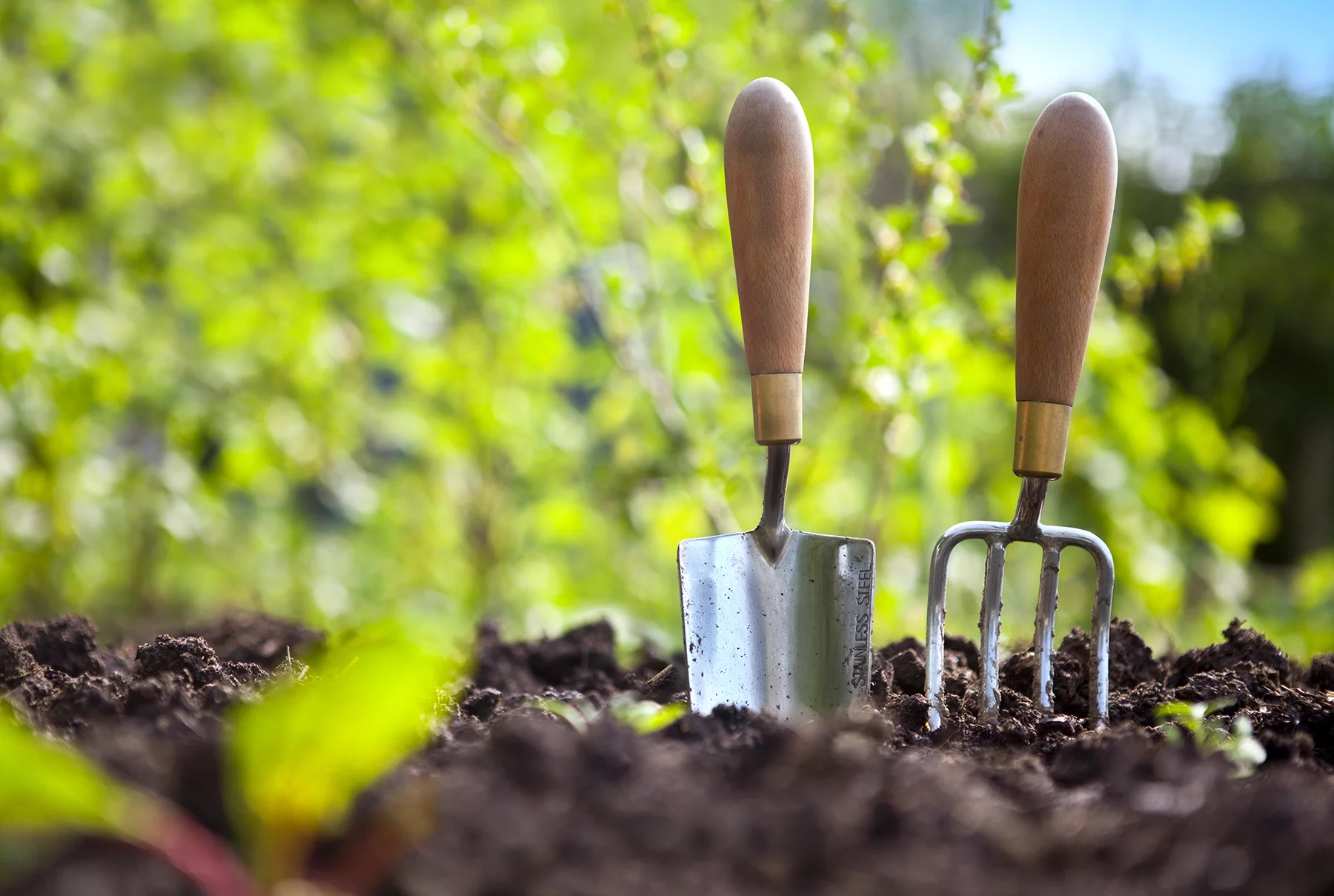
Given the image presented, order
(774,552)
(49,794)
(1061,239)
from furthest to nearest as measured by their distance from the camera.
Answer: (774,552) < (1061,239) < (49,794)

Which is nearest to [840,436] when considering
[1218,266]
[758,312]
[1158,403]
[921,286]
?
[921,286]

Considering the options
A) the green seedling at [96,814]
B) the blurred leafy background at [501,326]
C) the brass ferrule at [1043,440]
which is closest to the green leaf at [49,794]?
the green seedling at [96,814]

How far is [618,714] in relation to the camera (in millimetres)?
599

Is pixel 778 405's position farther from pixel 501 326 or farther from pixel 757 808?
pixel 501 326

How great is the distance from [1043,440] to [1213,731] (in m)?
0.23

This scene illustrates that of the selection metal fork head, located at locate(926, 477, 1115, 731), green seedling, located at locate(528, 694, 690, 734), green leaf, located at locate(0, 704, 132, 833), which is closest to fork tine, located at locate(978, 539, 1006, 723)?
metal fork head, located at locate(926, 477, 1115, 731)

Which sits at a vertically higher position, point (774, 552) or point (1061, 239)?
point (1061, 239)

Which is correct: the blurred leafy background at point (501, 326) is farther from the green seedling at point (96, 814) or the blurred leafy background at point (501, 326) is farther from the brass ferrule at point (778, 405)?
the green seedling at point (96, 814)

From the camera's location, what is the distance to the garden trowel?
0.77 metres

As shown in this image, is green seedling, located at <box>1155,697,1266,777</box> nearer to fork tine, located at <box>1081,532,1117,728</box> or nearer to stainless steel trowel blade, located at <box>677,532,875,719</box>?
fork tine, located at <box>1081,532,1117,728</box>

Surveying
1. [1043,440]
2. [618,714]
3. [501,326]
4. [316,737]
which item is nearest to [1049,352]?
[1043,440]

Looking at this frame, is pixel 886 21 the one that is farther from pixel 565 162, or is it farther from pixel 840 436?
pixel 840 436

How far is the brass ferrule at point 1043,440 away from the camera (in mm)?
768

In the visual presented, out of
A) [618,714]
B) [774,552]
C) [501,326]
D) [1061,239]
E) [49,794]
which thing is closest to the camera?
[49,794]
